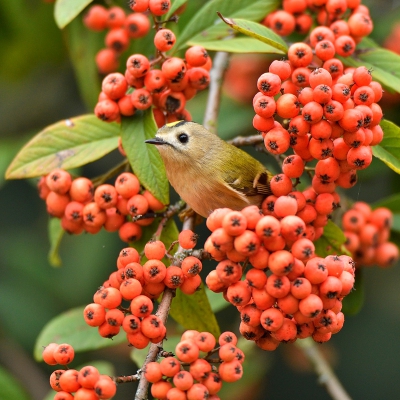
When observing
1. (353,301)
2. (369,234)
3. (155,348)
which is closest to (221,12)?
(369,234)

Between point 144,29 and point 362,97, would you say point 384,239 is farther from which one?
point 144,29

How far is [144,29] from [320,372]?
231 cm

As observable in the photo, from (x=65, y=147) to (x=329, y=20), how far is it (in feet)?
5.07

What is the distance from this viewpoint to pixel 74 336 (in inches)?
140

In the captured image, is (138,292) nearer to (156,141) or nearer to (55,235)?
(156,141)

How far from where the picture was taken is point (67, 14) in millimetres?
3207

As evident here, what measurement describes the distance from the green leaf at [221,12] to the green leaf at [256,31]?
496mm

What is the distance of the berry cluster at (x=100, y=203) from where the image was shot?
2898mm

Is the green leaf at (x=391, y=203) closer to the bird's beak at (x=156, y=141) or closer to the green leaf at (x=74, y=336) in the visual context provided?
the bird's beak at (x=156, y=141)

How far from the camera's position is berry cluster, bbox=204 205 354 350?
215cm

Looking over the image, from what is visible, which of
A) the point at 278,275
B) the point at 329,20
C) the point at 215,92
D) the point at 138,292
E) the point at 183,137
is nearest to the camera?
the point at 278,275

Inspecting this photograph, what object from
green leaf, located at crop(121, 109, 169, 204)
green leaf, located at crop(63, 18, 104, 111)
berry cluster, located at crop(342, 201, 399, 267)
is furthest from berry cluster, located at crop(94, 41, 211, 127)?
berry cluster, located at crop(342, 201, 399, 267)

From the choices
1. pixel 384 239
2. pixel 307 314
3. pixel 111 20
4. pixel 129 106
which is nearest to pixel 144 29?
pixel 111 20

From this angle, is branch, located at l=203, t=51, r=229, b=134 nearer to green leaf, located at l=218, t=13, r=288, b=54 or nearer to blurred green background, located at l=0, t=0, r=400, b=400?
blurred green background, located at l=0, t=0, r=400, b=400
